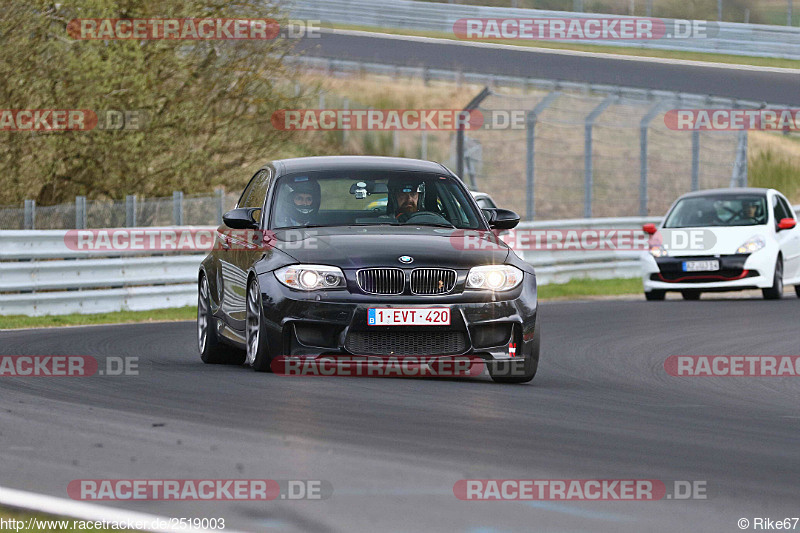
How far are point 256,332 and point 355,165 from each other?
1625 mm

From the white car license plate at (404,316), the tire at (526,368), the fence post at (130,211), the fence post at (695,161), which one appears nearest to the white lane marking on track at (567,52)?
the fence post at (695,161)

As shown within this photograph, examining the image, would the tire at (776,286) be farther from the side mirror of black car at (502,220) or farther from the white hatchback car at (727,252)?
the side mirror of black car at (502,220)

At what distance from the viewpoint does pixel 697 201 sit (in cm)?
2261

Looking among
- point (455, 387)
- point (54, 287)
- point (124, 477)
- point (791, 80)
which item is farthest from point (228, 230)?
point (791, 80)

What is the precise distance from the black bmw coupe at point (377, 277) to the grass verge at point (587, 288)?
12194 millimetres

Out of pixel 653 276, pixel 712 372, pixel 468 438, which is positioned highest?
pixel 468 438

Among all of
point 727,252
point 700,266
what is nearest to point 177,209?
point 700,266

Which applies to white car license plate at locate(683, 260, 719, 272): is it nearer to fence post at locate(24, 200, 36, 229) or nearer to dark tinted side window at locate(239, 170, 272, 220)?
fence post at locate(24, 200, 36, 229)

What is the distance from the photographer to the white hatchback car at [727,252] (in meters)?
20.8

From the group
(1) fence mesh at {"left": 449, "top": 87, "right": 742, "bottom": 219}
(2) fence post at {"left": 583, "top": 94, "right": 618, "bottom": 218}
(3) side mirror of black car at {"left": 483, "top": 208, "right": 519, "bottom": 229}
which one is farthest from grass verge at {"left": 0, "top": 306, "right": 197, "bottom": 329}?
(1) fence mesh at {"left": 449, "top": 87, "right": 742, "bottom": 219}

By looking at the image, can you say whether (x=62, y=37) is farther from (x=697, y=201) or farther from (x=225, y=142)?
(x=697, y=201)

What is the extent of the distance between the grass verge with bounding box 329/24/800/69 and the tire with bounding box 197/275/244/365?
3098 cm

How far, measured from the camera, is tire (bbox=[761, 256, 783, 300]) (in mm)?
20984

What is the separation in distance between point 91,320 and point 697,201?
947 centimetres
